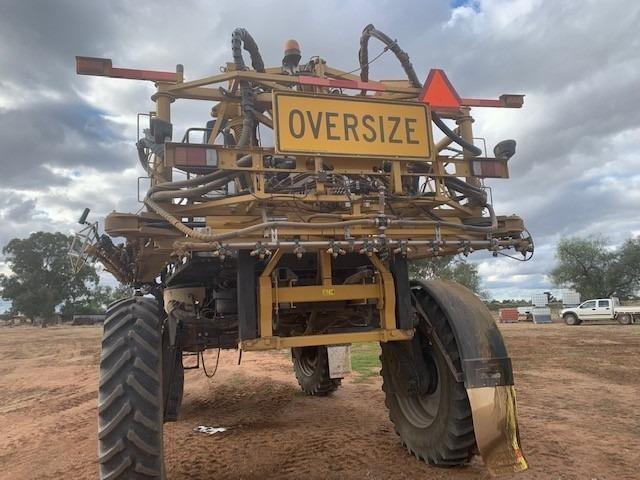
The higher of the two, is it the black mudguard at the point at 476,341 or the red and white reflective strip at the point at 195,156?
the red and white reflective strip at the point at 195,156

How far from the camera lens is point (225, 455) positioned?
550 cm

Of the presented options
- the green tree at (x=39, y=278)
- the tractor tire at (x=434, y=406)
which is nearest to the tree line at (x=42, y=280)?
the green tree at (x=39, y=278)

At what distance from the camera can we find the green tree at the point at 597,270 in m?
53.2

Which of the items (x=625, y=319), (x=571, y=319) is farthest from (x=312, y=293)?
(x=571, y=319)

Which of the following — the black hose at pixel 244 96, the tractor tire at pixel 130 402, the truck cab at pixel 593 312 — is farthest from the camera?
the truck cab at pixel 593 312

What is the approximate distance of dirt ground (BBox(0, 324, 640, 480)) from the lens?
16.2 feet

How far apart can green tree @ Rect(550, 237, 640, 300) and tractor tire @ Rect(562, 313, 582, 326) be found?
24.4 meters

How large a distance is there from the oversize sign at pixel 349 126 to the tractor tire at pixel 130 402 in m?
1.80

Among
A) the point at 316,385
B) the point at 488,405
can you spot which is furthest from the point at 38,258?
the point at 488,405

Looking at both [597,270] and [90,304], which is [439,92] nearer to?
[597,270]

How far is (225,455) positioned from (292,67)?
13.6 ft

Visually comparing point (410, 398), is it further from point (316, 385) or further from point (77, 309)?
point (77, 309)

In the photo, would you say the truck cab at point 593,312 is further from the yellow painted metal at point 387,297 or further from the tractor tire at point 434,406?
the yellow painted metal at point 387,297

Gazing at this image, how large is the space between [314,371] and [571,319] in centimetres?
2864
